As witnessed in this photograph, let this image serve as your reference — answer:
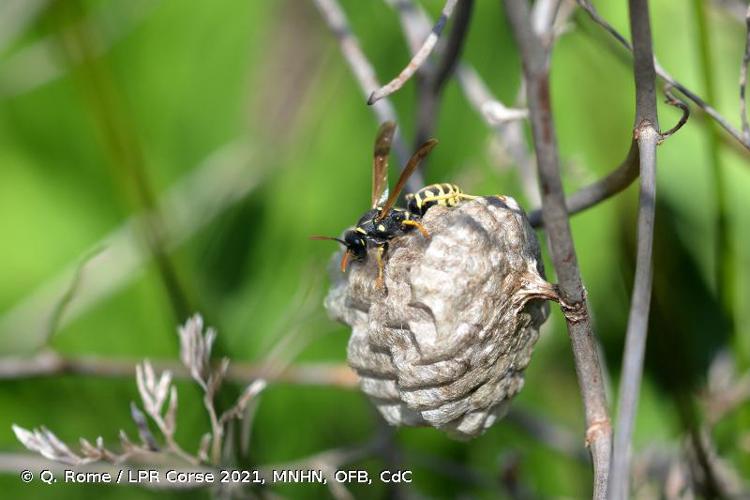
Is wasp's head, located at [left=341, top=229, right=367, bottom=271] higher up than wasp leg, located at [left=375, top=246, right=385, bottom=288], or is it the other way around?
wasp's head, located at [left=341, top=229, right=367, bottom=271]

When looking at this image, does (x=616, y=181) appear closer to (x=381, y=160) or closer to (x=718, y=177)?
(x=381, y=160)

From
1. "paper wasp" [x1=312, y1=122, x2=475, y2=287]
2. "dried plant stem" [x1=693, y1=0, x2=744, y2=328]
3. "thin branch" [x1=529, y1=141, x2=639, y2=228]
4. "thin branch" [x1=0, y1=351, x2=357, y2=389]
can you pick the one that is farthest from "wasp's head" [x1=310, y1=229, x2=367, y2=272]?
"dried plant stem" [x1=693, y1=0, x2=744, y2=328]

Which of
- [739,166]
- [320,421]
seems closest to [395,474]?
[320,421]

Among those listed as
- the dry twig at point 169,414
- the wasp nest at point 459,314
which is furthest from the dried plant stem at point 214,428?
the wasp nest at point 459,314

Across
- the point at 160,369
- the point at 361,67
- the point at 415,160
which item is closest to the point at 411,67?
the point at 415,160

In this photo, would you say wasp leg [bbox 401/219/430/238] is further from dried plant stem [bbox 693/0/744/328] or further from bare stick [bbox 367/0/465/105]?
dried plant stem [bbox 693/0/744/328]

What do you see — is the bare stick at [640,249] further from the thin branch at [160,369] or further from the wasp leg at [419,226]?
the thin branch at [160,369]

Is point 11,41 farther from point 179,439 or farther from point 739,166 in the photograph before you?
point 739,166
